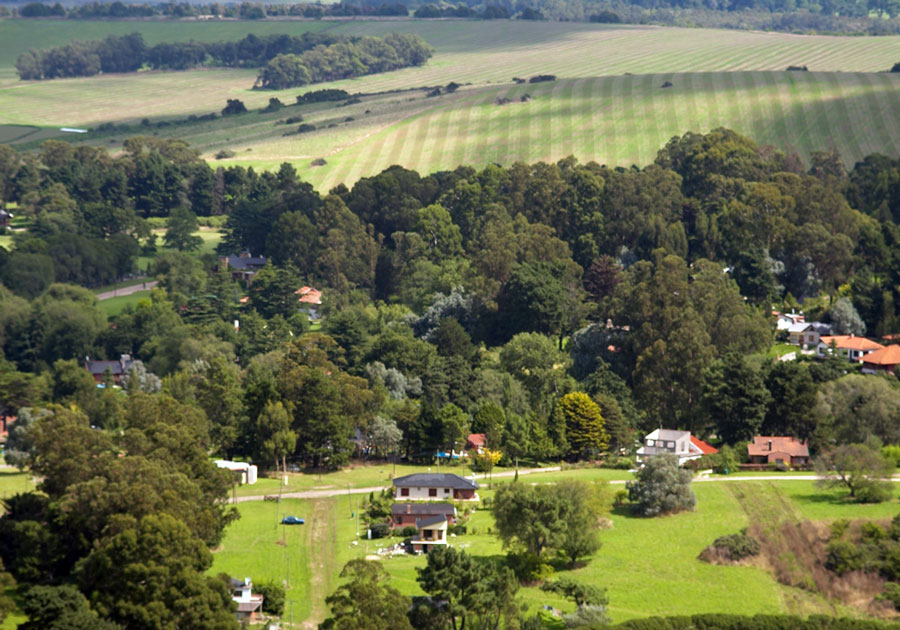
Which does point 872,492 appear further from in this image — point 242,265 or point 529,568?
point 242,265

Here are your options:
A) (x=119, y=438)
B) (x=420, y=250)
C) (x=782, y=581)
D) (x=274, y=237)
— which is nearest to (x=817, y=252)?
(x=420, y=250)

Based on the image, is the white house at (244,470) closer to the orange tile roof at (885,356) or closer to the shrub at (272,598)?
the shrub at (272,598)

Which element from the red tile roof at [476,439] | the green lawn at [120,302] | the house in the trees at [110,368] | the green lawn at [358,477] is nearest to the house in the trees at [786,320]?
the red tile roof at [476,439]

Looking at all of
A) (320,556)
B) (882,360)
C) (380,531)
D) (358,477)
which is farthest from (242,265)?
(320,556)

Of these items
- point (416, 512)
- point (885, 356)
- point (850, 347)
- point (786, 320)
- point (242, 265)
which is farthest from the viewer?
point (242, 265)

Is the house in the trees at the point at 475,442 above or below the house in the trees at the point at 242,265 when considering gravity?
above

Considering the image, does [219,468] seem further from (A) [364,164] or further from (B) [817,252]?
(A) [364,164]
